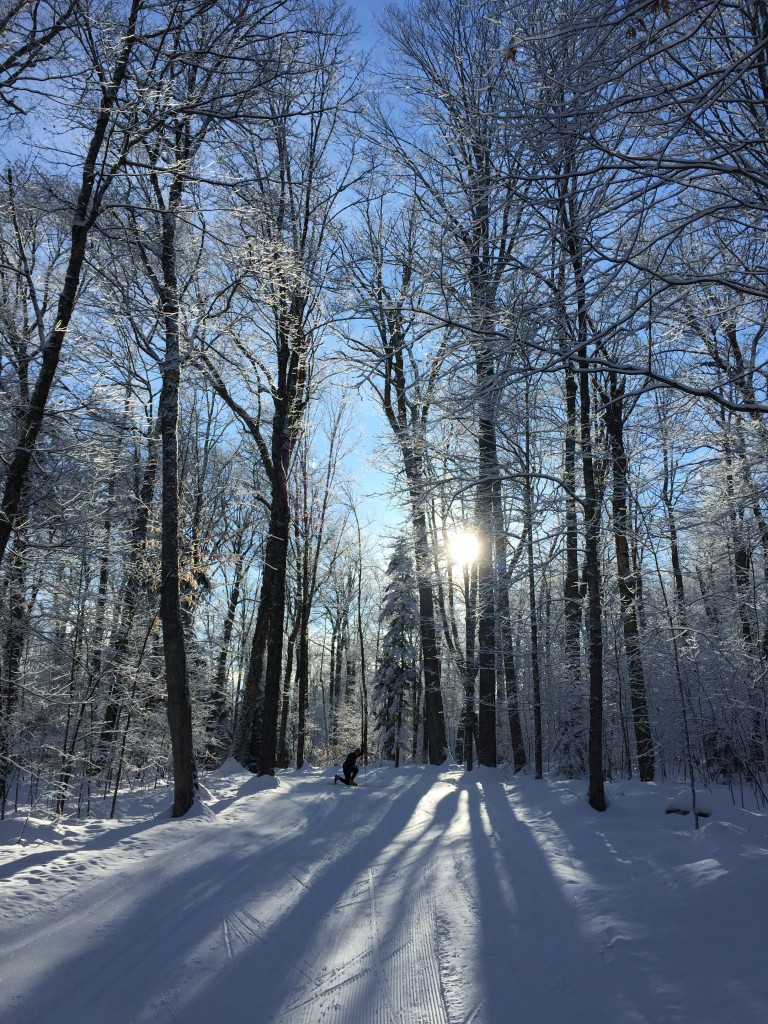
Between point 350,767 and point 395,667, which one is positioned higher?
point 395,667

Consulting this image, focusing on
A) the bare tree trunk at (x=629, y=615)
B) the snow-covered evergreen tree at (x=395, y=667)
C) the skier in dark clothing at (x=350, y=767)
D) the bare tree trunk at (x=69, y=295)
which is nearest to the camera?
the bare tree trunk at (x=69, y=295)

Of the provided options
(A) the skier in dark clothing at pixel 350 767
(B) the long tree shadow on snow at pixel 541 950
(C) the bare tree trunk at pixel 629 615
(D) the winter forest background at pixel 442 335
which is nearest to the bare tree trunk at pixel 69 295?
(D) the winter forest background at pixel 442 335

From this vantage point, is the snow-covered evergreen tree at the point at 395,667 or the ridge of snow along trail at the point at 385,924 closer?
the ridge of snow along trail at the point at 385,924

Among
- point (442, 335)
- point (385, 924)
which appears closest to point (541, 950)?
point (385, 924)

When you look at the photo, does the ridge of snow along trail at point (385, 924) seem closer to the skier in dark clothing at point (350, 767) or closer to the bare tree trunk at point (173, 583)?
the bare tree trunk at point (173, 583)

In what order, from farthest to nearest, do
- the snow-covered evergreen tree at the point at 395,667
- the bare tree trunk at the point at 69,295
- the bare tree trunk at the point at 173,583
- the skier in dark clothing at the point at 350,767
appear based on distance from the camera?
the snow-covered evergreen tree at the point at 395,667 → the skier in dark clothing at the point at 350,767 → the bare tree trunk at the point at 173,583 → the bare tree trunk at the point at 69,295

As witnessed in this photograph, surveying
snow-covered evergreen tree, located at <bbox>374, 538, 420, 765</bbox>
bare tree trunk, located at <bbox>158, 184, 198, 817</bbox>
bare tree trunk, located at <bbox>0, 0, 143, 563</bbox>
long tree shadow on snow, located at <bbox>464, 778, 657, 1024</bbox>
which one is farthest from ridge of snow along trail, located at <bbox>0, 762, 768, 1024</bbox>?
snow-covered evergreen tree, located at <bbox>374, 538, 420, 765</bbox>

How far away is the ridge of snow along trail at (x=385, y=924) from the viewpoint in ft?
10.5

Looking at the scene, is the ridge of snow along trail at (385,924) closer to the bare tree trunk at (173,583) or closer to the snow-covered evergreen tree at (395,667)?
the bare tree trunk at (173,583)

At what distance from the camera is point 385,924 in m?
4.48

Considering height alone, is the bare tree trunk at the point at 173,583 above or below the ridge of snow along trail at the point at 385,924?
above

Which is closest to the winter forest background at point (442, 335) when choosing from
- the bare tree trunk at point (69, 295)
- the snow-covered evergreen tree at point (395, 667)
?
the bare tree trunk at point (69, 295)

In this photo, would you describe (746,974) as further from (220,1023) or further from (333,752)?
(333,752)

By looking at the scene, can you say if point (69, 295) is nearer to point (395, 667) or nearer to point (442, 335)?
point (442, 335)
